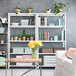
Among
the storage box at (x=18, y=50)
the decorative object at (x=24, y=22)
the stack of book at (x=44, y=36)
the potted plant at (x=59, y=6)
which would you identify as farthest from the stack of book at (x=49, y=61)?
the potted plant at (x=59, y=6)

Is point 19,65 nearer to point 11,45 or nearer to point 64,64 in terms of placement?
point 11,45

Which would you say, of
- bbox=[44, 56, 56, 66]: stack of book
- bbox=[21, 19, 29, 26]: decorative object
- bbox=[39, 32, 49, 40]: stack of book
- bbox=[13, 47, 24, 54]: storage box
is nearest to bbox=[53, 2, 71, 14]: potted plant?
bbox=[39, 32, 49, 40]: stack of book

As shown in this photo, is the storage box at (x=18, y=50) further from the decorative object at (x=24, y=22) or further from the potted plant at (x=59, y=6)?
the potted plant at (x=59, y=6)

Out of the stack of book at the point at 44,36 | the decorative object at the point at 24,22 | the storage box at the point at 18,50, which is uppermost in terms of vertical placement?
the decorative object at the point at 24,22

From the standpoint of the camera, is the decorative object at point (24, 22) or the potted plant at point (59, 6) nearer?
the potted plant at point (59, 6)

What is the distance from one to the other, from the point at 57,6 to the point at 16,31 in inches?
67.4

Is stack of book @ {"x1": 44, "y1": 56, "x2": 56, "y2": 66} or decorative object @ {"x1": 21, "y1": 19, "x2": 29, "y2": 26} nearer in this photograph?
stack of book @ {"x1": 44, "y1": 56, "x2": 56, "y2": 66}

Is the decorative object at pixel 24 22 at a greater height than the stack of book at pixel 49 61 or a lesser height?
greater

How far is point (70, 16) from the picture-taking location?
7762 mm

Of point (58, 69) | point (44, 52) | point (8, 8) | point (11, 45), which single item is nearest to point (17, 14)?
point (8, 8)

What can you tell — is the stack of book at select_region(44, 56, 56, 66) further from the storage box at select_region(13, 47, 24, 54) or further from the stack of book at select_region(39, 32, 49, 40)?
the storage box at select_region(13, 47, 24, 54)

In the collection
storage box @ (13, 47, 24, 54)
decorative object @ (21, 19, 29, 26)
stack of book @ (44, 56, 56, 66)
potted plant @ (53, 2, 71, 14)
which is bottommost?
stack of book @ (44, 56, 56, 66)

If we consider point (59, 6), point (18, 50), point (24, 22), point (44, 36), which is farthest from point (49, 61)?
point (59, 6)

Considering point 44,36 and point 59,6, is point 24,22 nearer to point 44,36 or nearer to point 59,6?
point 44,36
